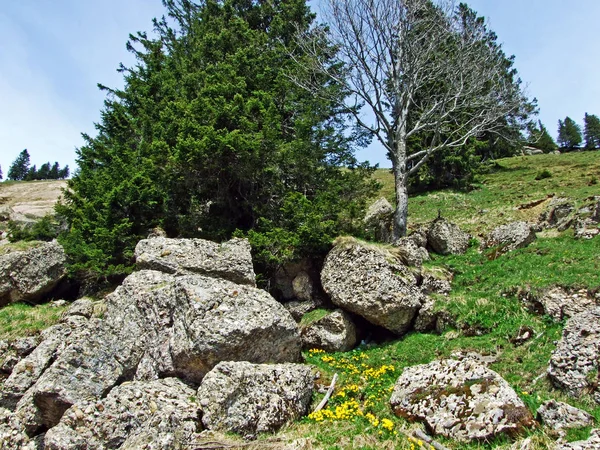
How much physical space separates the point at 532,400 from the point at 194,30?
24.8 meters

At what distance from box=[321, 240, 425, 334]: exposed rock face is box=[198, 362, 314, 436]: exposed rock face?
3.91m

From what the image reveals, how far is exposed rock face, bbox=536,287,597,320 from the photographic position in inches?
382

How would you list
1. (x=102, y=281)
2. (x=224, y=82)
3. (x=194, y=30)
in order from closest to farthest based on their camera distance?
1. (x=102, y=281)
2. (x=224, y=82)
3. (x=194, y=30)

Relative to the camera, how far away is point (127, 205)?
15.9 meters

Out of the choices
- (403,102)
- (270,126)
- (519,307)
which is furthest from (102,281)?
(403,102)

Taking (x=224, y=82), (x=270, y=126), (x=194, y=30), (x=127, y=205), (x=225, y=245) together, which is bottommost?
(x=225, y=245)

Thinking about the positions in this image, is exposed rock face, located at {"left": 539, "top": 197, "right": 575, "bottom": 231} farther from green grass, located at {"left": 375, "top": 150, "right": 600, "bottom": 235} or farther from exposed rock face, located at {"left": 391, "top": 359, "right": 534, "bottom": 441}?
exposed rock face, located at {"left": 391, "top": 359, "right": 534, "bottom": 441}

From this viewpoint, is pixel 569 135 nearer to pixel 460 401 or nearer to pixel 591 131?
pixel 591 131

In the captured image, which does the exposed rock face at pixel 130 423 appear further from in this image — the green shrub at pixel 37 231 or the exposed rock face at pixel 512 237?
the exposed rock face at pixel 512 237

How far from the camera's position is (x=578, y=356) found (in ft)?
23.9

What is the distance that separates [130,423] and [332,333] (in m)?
6.17

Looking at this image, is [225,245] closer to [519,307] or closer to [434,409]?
[434,409]

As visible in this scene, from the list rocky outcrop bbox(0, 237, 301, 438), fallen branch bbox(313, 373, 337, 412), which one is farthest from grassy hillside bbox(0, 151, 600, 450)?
rocky outcrop bbox(0, 237, 301, 438)

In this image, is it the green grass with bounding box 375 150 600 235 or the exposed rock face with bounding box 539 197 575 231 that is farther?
the green grass with bounding box 375 150 600 235
